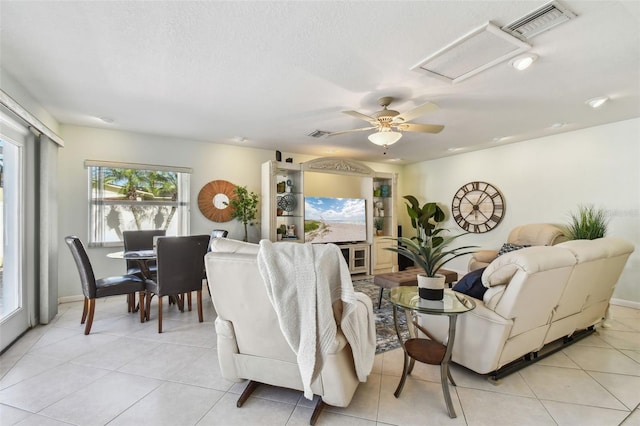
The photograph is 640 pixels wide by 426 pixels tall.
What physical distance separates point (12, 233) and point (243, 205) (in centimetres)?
277

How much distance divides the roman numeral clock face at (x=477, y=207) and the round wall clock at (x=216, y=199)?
4.44m

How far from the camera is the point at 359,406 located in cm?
186

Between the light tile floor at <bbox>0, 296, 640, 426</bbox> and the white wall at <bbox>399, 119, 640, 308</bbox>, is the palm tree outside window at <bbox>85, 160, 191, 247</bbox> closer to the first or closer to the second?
the light tile floor at <bbox>0, 296, 640, 426</bbox>

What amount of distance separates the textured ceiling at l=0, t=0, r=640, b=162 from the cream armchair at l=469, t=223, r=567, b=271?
151cm

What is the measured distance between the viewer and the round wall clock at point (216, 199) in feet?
16.4

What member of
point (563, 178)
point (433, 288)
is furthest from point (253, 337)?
point (563, 178)

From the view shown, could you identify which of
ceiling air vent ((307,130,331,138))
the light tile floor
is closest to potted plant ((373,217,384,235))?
ceiling air vent ((307,130,331,138))

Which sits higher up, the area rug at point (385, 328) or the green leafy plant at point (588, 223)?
the green leafy plant at point (588, 223)

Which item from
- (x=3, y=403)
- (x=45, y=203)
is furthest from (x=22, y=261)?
(x=3, y=403)

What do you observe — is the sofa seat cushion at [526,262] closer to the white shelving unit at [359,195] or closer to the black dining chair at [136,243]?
the white shelving unit at [359,195]

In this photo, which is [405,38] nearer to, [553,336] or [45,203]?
[553,336]

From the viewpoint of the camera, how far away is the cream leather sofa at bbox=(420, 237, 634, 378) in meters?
1.97

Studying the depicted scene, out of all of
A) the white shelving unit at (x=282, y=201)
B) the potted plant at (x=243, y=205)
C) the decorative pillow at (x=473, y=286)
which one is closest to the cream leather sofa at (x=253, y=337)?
the decorative pillow at (x=473, y=286)

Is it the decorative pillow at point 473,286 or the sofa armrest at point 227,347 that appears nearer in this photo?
the sofa armrest at point 227,347
